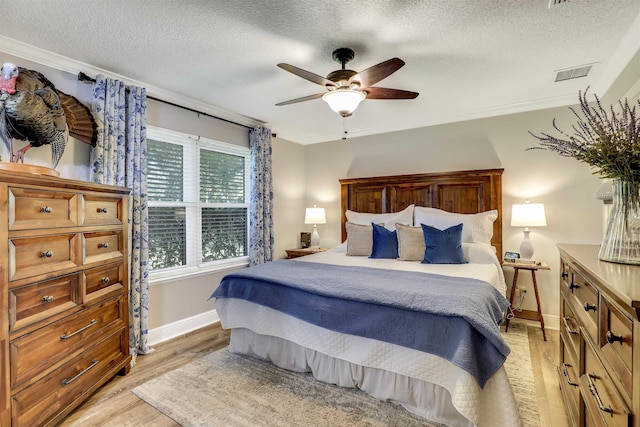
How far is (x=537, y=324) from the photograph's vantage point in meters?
3.49

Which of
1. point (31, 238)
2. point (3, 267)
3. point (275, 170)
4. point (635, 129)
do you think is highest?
point (275, 170)

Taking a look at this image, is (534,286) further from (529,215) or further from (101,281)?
(101,281)

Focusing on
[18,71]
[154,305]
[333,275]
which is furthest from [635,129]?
[154,305]

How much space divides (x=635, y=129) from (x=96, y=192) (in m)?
3.05

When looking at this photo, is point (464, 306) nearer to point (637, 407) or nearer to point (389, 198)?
point (637, 407)

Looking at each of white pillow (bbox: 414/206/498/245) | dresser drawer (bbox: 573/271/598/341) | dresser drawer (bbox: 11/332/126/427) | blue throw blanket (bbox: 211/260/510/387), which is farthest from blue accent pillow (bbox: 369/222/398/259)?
dresser drawer (bbox: 11/332/126/427)

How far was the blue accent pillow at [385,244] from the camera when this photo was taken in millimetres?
3451

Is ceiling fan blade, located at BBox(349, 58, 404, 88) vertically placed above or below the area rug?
above

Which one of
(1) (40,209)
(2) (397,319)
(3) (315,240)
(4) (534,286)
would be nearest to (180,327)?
(1) (40,209)

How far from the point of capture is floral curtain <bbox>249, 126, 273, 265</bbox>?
13.6 ft

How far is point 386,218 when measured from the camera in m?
4.07

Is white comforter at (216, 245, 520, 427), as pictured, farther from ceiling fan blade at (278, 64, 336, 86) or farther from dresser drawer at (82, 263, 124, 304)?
Result: ceiling fan blade at (278, 64, 336, 86)

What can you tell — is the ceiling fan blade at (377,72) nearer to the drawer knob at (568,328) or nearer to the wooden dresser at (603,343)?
the wooden dresser at (603,343)

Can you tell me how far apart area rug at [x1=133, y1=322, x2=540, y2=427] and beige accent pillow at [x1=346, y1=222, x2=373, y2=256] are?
1573mm
